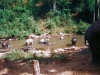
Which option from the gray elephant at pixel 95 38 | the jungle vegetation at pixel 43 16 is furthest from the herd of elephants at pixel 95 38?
the jungle vegetation at pixel 43 16

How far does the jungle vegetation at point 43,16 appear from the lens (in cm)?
2056

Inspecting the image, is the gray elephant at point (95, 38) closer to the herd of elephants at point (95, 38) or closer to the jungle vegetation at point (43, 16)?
the herd of elephants at point (95, 38)

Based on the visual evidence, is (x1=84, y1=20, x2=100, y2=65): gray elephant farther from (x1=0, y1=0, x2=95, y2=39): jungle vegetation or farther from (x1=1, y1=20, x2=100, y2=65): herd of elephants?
(x1=0, y1=0, x2=95, y2=39): jungle vegetation

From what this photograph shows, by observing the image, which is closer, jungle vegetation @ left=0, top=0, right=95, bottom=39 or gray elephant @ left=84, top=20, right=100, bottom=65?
gray elephant @ left=84, top=20, right=100, bottom=65

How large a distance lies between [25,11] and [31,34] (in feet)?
13.7

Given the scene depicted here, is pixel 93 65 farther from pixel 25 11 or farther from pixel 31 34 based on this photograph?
pixel 25 11

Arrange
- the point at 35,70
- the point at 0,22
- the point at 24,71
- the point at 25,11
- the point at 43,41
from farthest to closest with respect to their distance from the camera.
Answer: the point at 25,11 < the point at 0,22 < the point at 43,41 < the point at 24,71 < the point at 35,70

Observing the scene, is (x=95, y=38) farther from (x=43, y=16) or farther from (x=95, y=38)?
(x=43, y=16)

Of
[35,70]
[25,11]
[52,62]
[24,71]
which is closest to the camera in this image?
[35,70]

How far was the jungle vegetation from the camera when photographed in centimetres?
2056

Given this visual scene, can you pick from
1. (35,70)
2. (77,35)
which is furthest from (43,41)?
(35,70)

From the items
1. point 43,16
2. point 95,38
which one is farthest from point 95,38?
point 43,16

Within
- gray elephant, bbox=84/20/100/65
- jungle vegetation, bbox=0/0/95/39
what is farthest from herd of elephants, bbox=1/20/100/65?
jungle vegetation, bbox=0/0/95/39

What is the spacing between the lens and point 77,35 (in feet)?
65.0
